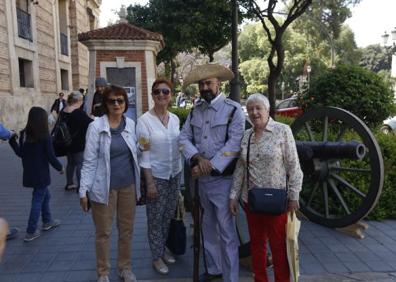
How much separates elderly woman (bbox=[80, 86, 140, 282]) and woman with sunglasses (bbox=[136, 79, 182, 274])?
0.38 feet

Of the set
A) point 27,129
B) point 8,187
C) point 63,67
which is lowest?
point 8,187

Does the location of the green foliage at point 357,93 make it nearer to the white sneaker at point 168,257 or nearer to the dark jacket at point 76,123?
the dark jacket at point 76,123

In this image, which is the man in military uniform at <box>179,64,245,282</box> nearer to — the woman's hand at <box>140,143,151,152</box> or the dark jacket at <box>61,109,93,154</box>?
the woman's hand at <box>140,143,151,152</box>

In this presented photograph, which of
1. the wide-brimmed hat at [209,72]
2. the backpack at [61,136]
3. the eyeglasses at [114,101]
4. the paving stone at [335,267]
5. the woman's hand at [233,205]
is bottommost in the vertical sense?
the paving stone at [335,267]

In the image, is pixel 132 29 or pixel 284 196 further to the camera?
pixel 132 29

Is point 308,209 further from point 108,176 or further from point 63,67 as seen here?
point 63,67

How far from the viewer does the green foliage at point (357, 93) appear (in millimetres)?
6412

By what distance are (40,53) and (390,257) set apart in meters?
17.5

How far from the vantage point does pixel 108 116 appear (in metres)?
3.30

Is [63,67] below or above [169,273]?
above

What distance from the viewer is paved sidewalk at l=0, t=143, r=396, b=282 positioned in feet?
11.9

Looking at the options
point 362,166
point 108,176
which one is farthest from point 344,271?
point 108,176

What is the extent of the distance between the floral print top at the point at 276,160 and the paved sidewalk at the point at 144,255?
3.50 ft

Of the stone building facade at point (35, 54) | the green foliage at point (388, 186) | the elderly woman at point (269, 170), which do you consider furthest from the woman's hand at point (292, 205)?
the stone building facade at point (35, 54)
